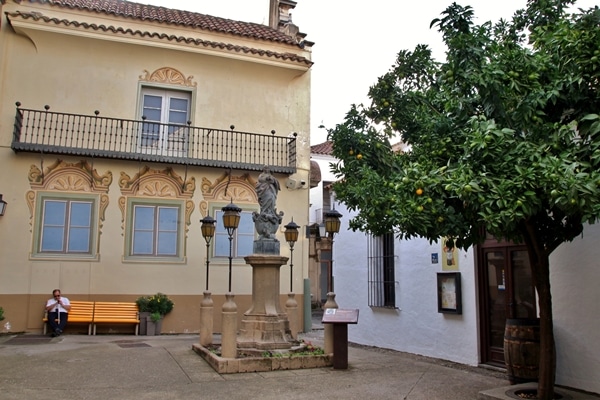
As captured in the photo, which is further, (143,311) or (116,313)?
(143,311)

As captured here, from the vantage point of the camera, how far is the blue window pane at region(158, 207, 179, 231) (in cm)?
1347

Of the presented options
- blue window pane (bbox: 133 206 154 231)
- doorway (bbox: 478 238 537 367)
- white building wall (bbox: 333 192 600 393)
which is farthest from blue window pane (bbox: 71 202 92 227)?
doorway (bbox: 478 238 537 367)

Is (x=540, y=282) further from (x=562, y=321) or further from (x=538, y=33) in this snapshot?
(x=538, y=33)

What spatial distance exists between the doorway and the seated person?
8717 millimetres

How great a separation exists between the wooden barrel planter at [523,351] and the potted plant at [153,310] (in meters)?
8.34

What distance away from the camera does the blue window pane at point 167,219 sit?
13.5m

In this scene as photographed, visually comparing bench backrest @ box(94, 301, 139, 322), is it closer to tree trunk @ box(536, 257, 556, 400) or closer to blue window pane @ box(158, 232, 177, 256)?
blue window pane @ box(158, 232, 177, 256)

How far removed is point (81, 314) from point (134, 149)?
4.21 m

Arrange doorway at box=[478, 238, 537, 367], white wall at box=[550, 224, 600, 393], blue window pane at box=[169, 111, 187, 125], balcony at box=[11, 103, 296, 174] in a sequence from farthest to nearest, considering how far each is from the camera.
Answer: blue window pane at box=[169, 111, 187, 125], balcony at box=[11, 103, 296, 174], doorway at box=[478, 238, 537, 367], white wall at box=[550, 224, 600, 393]

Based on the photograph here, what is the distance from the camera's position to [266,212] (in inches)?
382

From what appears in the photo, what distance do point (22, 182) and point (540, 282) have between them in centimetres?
1136

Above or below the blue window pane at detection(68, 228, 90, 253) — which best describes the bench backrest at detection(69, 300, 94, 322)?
below

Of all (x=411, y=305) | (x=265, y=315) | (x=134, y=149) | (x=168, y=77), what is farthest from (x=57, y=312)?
(x=411, y=305)

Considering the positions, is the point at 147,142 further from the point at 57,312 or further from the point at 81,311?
the point at 57,312
